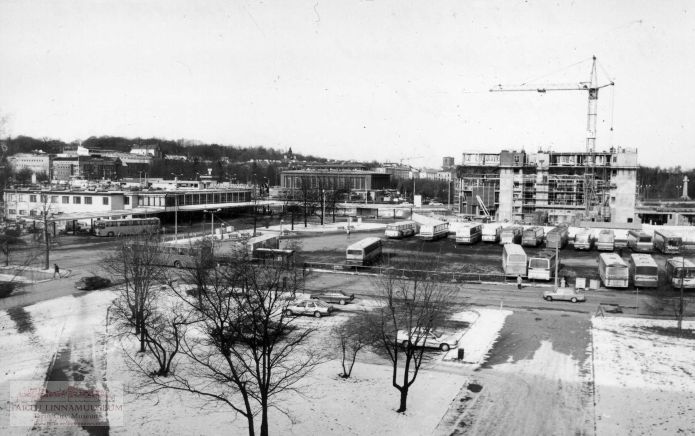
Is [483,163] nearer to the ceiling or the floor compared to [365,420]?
nearer to the ceiling


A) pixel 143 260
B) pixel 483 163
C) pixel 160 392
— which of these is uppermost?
pixel 483 163

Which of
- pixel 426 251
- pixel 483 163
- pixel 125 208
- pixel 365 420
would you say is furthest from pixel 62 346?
pixel 483 163

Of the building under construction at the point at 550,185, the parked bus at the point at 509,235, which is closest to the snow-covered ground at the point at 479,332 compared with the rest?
the parked bus at the point at 509,235

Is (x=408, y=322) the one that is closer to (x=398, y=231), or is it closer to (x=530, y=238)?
(x=530, y=238)

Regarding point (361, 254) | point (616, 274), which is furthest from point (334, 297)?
point (616, 274)

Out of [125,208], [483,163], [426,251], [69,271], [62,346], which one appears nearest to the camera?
[62,346]

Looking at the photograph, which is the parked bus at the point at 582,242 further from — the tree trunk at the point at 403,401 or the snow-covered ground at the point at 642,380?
the tree trunk at the point at 403,401

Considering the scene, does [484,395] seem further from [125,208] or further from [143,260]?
[125,208]

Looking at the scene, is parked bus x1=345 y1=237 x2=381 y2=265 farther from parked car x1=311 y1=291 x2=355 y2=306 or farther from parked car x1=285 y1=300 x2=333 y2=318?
parked car x1=285 y1=300 x2=333 y2=318
